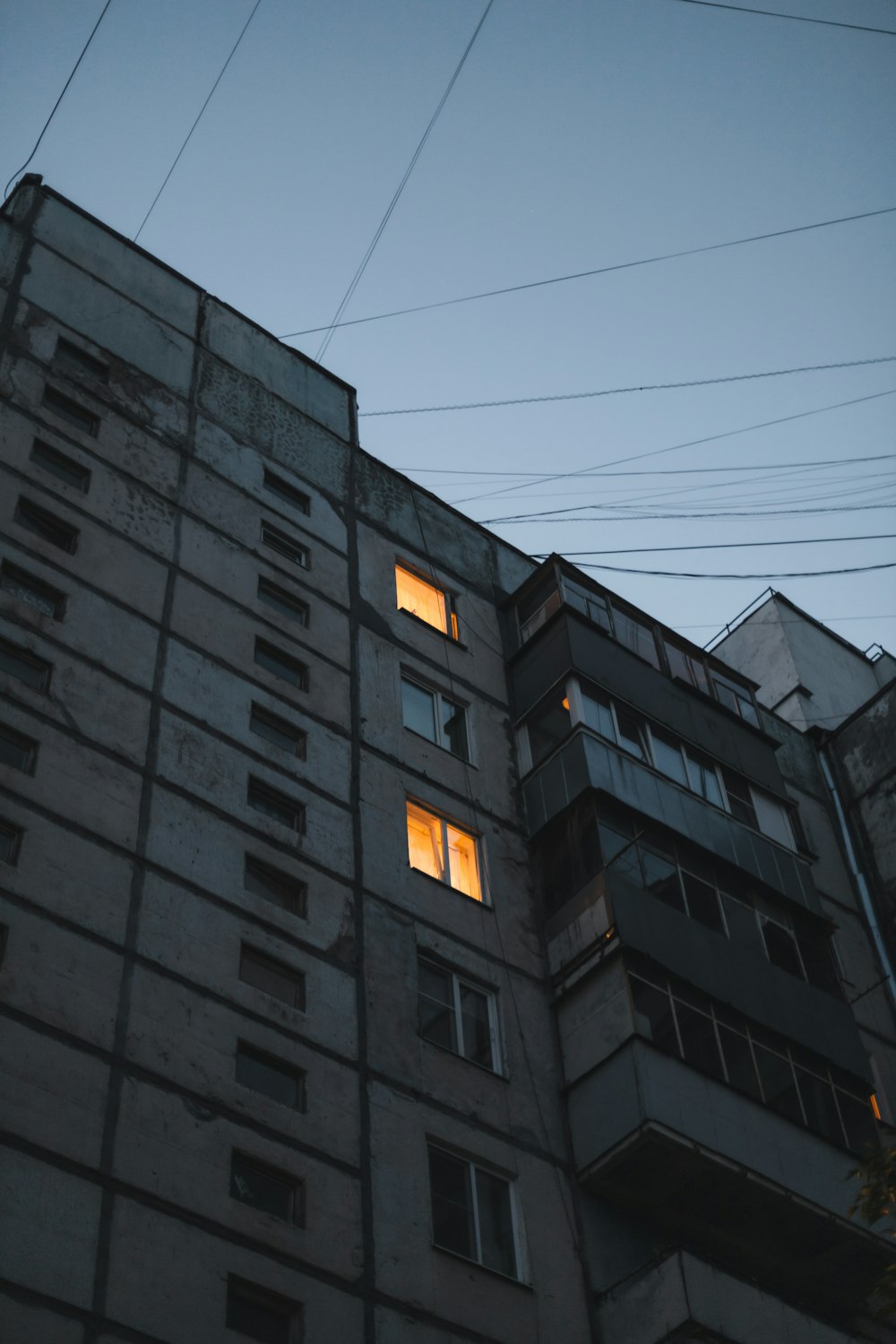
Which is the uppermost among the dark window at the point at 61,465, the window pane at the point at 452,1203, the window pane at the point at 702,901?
the dark window at the point at 61,465

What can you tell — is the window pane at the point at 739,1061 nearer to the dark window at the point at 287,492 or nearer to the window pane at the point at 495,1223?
the window pane at the point at 495,1223

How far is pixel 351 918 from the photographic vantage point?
885 inches

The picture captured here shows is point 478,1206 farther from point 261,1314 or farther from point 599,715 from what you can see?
point 599,715

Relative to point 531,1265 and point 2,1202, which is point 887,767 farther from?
point 2,1202

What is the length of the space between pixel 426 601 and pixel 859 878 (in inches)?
465

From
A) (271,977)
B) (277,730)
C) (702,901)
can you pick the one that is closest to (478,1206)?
(271,977)

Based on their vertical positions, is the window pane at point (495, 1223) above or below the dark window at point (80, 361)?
below

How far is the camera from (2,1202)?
15688mm

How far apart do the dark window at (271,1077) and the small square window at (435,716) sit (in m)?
8.47

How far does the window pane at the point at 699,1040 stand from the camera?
22.5m

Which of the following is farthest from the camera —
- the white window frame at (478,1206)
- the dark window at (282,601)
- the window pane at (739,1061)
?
the dark window at (282,601)

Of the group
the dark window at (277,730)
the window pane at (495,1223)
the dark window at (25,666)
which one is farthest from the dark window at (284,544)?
the window pane at (495,1223)

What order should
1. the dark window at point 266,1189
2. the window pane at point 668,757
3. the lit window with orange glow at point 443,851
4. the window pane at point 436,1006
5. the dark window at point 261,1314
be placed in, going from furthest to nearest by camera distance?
the window pane at point 668,757 → the lit window with orange glow at point 443,851 → the window pane at point 436,1006 → the dark window at point 266,1189 → the dark window at point 261,1314

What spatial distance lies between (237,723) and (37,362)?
8103 millimetres
